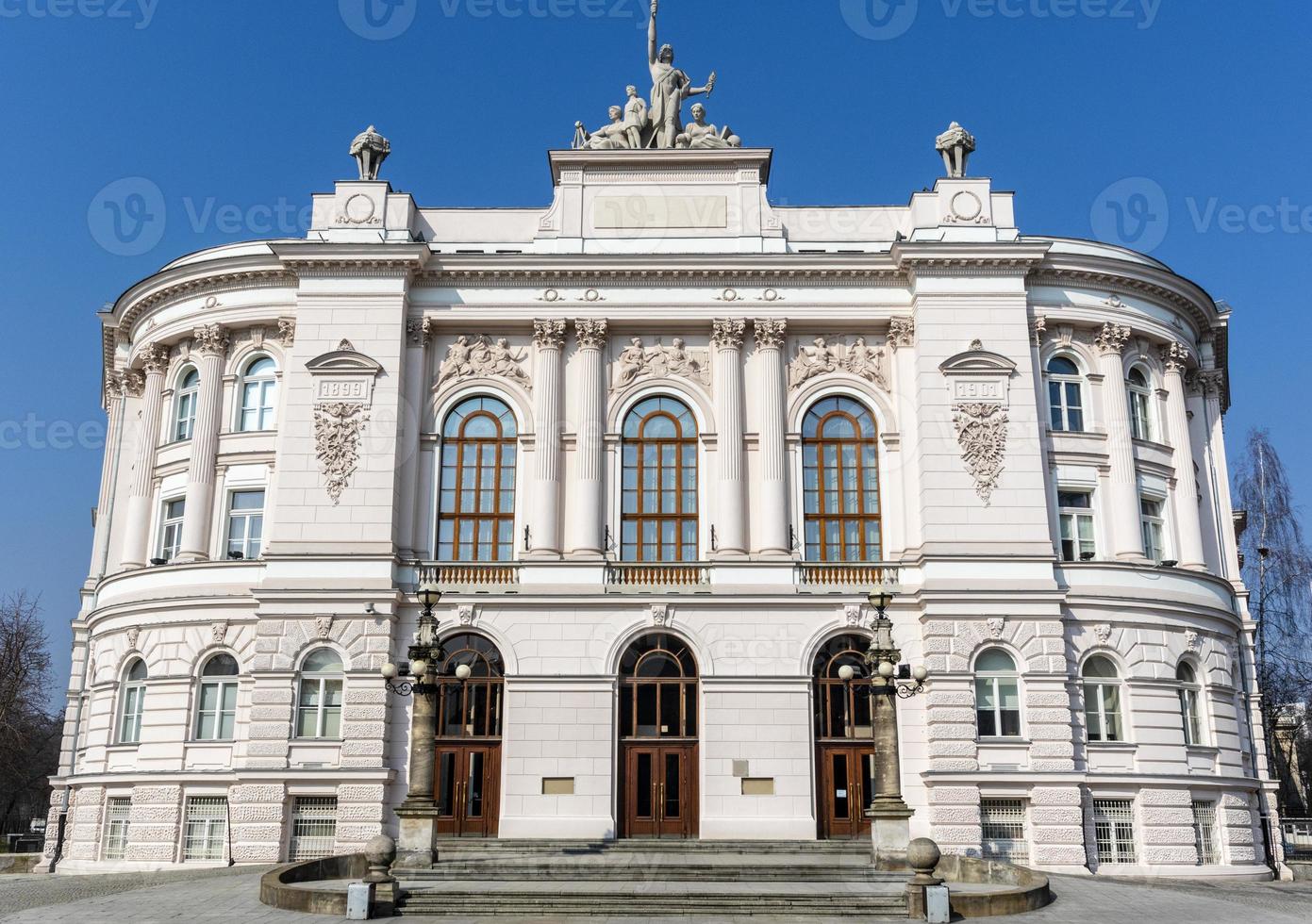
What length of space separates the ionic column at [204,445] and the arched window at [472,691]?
7.98 metres

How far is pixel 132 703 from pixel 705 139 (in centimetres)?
2344

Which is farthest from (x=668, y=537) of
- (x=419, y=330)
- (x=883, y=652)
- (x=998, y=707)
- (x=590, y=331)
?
(x=998, y=707)

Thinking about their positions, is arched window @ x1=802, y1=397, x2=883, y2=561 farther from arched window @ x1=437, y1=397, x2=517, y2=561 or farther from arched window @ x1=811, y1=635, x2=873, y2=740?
arched window @ x1=437, y1=397, x2=517, y2=561

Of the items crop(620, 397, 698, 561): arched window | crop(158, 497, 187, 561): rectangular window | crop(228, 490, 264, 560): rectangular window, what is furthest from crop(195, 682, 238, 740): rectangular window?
crop(620, 397, 698, 561): arched window

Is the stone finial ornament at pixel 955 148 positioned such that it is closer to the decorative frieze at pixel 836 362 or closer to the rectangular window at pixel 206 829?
the decorative frieze at pixel 836 362

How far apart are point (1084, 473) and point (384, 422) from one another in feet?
65.1

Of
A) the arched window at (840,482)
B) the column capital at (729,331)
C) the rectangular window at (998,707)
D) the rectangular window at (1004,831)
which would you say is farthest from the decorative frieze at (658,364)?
the rectangular window at (1004,831)

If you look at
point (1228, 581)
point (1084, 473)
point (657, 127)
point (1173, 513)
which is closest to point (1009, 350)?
point (1084, 473)

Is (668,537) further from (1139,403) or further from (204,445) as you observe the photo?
(1139,403)

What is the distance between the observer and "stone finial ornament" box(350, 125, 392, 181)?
1454 inches

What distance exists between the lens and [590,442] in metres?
34.6

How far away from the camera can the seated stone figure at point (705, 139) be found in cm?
3681

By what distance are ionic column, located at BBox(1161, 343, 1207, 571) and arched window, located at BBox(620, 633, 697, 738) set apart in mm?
14772

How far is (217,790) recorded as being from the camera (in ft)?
106
